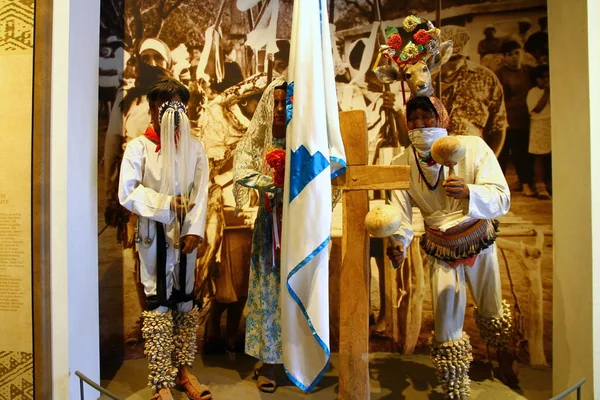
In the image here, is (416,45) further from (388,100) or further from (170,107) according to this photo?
(170,107)

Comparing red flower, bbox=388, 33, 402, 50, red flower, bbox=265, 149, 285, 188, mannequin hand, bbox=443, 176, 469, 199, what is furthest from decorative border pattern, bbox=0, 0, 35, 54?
mannequin hand, bbox=443, 176, 469, 199

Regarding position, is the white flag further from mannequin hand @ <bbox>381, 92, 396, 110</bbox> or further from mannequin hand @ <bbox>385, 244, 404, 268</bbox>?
mannequin hand @ <bbox>381, 92, 396, 110</bbox>

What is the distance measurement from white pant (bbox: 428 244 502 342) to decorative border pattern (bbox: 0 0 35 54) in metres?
2.49

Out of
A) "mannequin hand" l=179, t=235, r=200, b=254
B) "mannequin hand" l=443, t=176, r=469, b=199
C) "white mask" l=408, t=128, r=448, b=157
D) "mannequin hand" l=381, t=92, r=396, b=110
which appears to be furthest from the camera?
"mannequin hand" l=381, t=92, r=396, b=110

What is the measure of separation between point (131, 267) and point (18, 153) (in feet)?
3.78

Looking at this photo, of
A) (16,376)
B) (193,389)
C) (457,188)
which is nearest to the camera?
(457,188)

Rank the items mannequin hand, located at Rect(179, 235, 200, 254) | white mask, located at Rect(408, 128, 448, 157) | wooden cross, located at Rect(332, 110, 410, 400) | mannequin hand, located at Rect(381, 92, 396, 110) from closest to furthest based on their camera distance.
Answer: wooden cross, located at Rect(332, 110, 410, 400) < white mask, located at Rect(408, 128, 448, 157) < mannequin hand, located at Rect(179, 235, 200, 254) < mannequin hand, located at Rect(381, 92, 396, 110)

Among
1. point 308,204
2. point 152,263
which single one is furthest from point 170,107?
point 308,204

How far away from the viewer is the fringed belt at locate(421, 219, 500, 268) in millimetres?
2168

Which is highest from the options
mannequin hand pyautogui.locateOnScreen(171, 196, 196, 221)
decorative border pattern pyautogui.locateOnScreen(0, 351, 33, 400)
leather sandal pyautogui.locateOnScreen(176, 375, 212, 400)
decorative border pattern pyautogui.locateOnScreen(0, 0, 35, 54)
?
decorative border pattern pyautogui.locateOnScreen(0, 0, 35, 54)

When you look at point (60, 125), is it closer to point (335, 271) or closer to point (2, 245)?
point (2, 245)

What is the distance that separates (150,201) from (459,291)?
5.61 feet

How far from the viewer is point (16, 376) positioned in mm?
2244

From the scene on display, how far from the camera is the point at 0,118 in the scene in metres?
2.26
